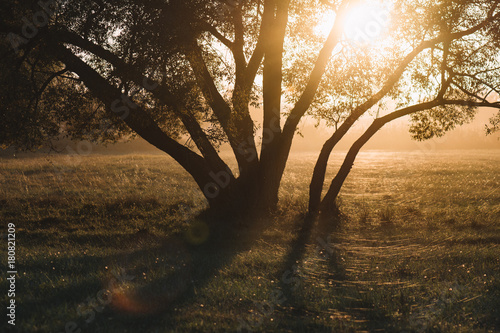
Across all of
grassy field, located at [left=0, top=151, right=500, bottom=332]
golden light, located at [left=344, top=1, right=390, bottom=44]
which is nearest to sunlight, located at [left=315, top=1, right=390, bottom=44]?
golden light, located at [left=344, top=1, right=390, bottom=44]

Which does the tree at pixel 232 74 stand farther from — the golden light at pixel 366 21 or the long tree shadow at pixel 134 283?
the long tree shadow at pixel 134 283

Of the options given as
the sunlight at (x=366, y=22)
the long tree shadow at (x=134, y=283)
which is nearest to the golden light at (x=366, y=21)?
the sunlight at (x=366, y=22)

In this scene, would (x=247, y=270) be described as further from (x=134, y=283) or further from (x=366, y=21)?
(x=366, y=21)

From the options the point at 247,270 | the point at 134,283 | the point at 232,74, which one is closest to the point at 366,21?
the point at 232,74

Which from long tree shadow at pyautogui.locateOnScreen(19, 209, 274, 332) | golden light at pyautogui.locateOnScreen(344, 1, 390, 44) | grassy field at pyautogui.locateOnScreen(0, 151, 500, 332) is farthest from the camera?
golden light at pyautogui.locateOnScreen(344, 1, 390, 44)

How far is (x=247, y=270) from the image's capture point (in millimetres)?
10039

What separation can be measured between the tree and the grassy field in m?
3.03

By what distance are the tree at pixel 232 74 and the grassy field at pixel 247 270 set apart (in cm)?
303

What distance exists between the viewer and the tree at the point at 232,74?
45.8 feet

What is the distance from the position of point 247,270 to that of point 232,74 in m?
10.7

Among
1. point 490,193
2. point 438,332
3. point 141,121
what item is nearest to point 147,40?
point 141,121

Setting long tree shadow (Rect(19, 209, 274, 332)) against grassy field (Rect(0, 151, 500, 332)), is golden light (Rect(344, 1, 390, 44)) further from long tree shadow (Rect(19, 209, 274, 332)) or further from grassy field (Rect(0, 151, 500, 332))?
long tree shadow (Rect(19, 209, 274, 332))

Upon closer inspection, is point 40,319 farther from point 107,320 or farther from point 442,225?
point 442,225

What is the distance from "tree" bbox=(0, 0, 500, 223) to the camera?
13961 mm
